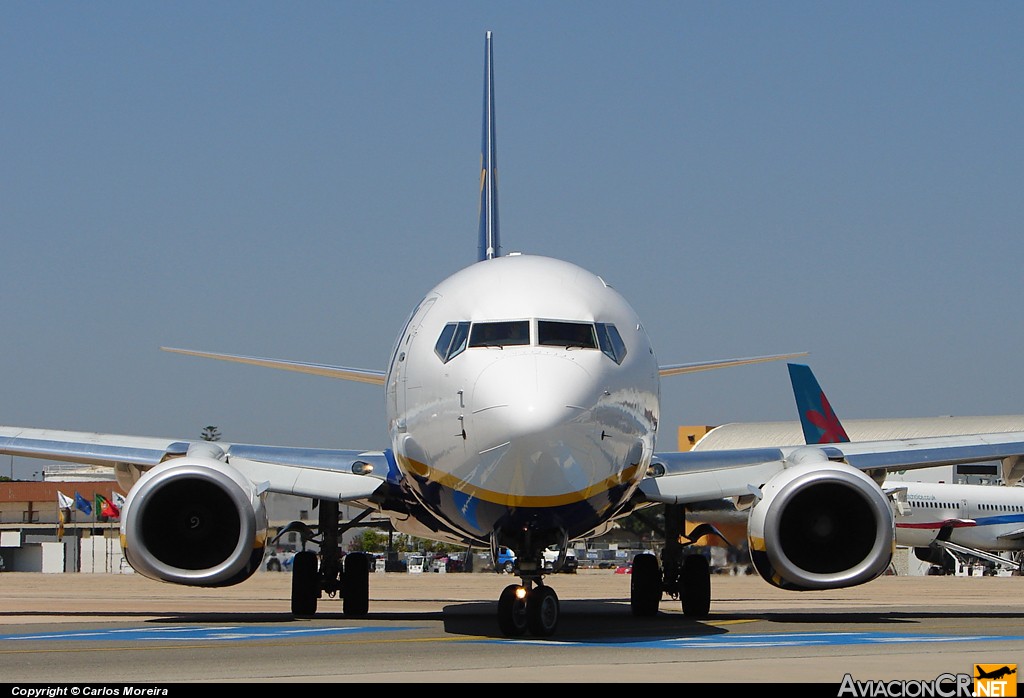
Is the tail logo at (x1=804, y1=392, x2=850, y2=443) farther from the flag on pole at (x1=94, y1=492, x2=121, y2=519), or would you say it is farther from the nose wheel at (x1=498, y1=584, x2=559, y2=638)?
the nose wheel at (x1=498, y1=584, x2=559, y2=638)

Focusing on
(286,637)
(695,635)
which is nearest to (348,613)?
(286,637)

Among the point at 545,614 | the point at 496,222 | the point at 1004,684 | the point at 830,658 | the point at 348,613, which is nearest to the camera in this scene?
the point at 1004,684

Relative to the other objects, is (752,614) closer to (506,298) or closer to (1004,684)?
(506,298)

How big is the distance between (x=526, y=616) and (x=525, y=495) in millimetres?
1377

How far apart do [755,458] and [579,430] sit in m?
5.20

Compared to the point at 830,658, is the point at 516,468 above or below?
above

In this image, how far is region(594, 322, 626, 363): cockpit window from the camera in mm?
13655

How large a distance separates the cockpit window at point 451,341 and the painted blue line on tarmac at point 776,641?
2748 mm

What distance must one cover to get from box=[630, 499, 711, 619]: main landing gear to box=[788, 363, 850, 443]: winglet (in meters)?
37.8

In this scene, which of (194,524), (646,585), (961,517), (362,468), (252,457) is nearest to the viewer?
(194,524)

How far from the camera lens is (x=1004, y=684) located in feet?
28.7

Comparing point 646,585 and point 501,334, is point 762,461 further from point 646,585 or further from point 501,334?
point 501,334

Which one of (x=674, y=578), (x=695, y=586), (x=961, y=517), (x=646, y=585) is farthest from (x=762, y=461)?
(x=961, y=517)

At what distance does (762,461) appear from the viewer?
56.5 feet
